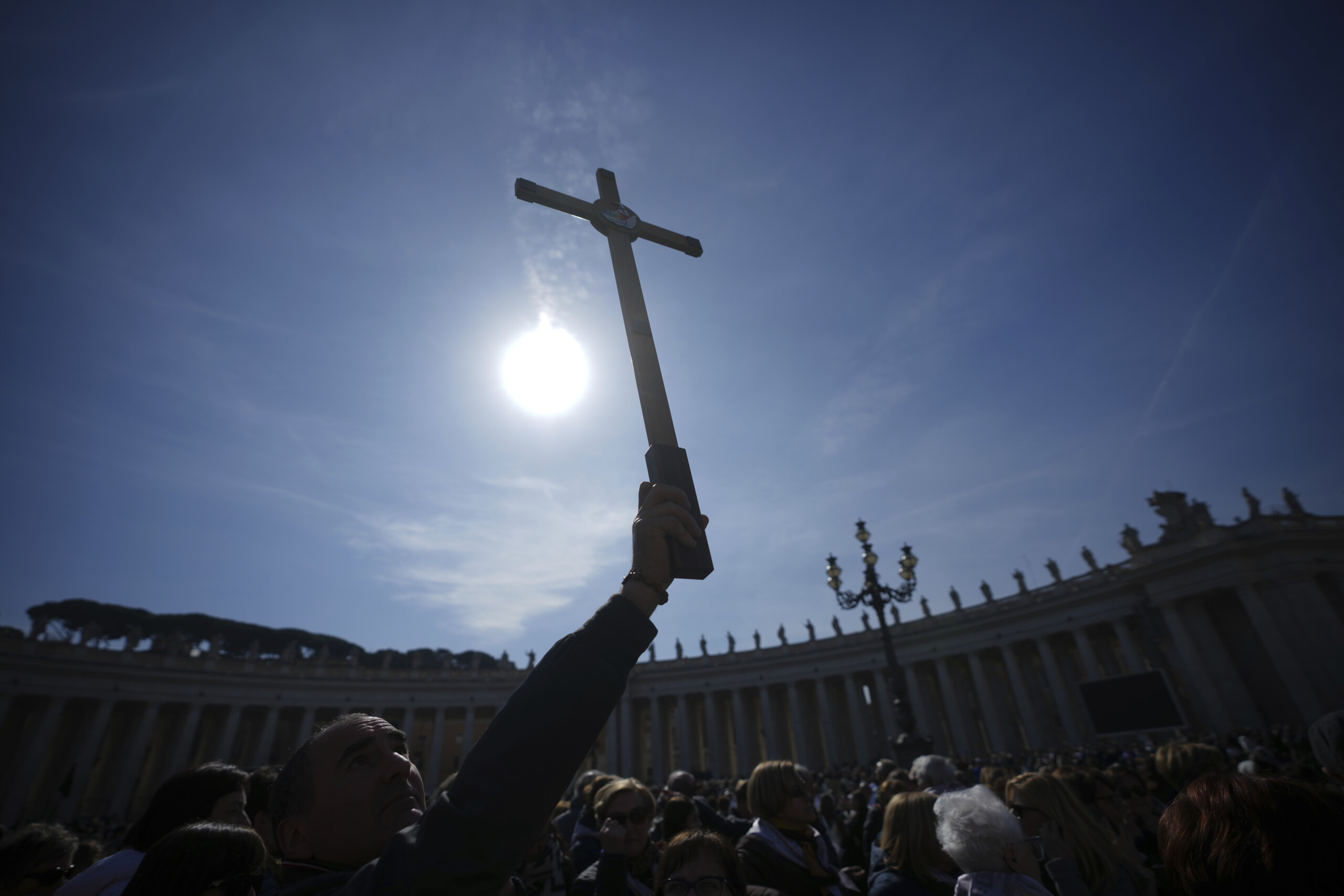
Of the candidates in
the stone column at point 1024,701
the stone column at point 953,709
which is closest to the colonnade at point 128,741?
the stone column at point 953,709

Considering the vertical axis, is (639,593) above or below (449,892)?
Answer: above

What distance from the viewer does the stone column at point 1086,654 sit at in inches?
1553

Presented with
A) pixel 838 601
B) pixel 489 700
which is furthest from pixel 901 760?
pixel 489 700

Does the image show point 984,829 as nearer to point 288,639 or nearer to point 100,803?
point 100,803

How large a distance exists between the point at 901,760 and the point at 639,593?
54.2 ft

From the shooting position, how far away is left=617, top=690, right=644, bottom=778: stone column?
5409 cm

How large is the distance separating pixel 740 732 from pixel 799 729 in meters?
5.61

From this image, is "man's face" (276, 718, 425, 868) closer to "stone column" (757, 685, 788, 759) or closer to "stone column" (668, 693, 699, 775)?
"stone column" (757, 685, 788, 759)

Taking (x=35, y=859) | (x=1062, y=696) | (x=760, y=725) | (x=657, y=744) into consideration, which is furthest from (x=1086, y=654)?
(x=35, y=859)

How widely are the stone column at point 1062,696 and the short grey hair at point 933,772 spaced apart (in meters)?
39.9

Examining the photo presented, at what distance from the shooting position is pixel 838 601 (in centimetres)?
1881

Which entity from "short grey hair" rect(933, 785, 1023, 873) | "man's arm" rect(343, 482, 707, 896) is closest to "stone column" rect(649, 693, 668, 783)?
"short grey hair" rect(933, 785, 1023, 873)

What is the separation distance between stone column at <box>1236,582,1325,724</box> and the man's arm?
149 ft

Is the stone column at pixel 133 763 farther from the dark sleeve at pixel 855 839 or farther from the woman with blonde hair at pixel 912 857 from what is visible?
the woman with blonde hair at pixel 912 857
